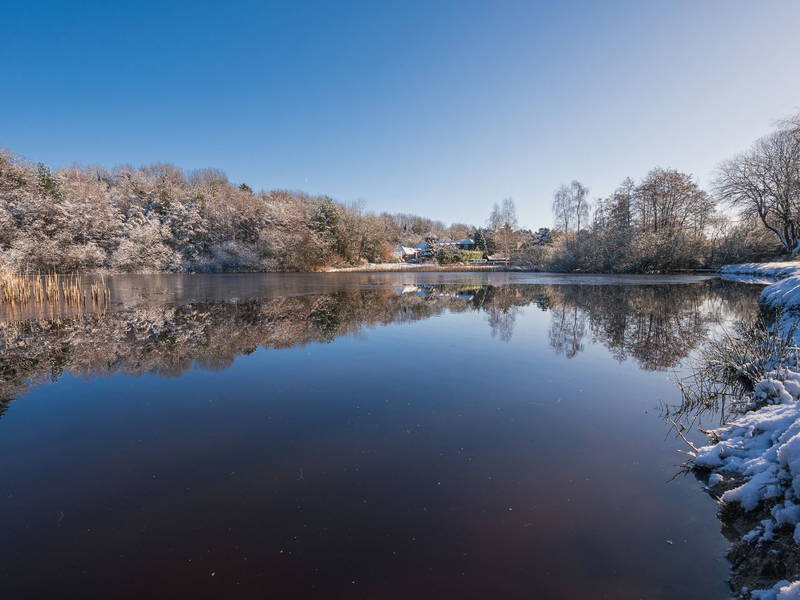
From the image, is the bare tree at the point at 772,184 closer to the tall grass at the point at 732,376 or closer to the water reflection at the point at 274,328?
the water reflection at the point at 274,328

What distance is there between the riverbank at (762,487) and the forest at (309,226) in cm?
3106

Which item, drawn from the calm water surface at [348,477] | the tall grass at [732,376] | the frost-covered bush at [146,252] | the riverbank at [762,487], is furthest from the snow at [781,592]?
the frost-covered bush at [146,252]

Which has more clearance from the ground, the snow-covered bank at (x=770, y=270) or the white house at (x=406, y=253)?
the white house at (x=406, y=253)

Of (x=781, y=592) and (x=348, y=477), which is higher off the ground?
(x=781, y=592)

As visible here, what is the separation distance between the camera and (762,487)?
3.22 m

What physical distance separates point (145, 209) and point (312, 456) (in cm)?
6076

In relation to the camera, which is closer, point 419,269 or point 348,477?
point 348,477

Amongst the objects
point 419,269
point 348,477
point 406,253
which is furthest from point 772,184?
point 406,253

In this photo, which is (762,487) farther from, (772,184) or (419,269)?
(419,269)

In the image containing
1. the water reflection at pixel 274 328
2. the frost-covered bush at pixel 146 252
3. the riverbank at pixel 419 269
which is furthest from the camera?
the riverbank at pixel 419 269

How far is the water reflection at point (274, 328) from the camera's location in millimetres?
8422

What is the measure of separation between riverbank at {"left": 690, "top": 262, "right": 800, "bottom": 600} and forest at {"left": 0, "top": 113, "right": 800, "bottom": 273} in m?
31.1

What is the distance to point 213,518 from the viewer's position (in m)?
3.34

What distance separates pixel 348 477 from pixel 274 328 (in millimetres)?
8891
